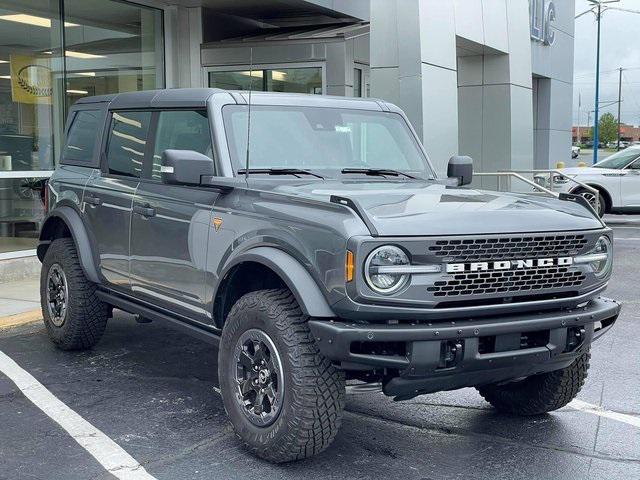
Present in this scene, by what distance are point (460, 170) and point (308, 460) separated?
8.05ft

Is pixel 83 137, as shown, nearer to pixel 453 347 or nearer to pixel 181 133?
pixel 181 133

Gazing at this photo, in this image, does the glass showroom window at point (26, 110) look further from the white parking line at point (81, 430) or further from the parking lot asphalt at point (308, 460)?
the white parking line at point (81, 430)

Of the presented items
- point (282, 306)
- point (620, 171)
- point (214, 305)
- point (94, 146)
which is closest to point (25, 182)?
point (94, 146)

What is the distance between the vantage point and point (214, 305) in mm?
4805

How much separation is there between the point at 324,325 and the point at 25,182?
8.23 m

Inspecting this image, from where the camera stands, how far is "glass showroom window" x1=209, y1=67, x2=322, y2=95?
47.2 feet

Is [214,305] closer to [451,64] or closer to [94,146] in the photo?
[94,146]

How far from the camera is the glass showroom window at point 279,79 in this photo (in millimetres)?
14391

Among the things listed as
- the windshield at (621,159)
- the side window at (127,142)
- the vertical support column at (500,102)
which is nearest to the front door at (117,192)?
the side window at (127,142)

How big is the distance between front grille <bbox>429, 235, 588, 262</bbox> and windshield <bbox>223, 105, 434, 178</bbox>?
4.85ft

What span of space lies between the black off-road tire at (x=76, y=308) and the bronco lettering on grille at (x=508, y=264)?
3340mm

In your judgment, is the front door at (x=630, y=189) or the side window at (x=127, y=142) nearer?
the side window at (x=127, y=142)

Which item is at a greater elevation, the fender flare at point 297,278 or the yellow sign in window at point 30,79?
the yellow sign in window at point 30,79

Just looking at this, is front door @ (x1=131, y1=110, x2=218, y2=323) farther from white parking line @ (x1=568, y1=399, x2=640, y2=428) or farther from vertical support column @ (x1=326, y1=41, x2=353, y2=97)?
vertical support column @ (x1=326, y1=41, x2=353, y2=97)
